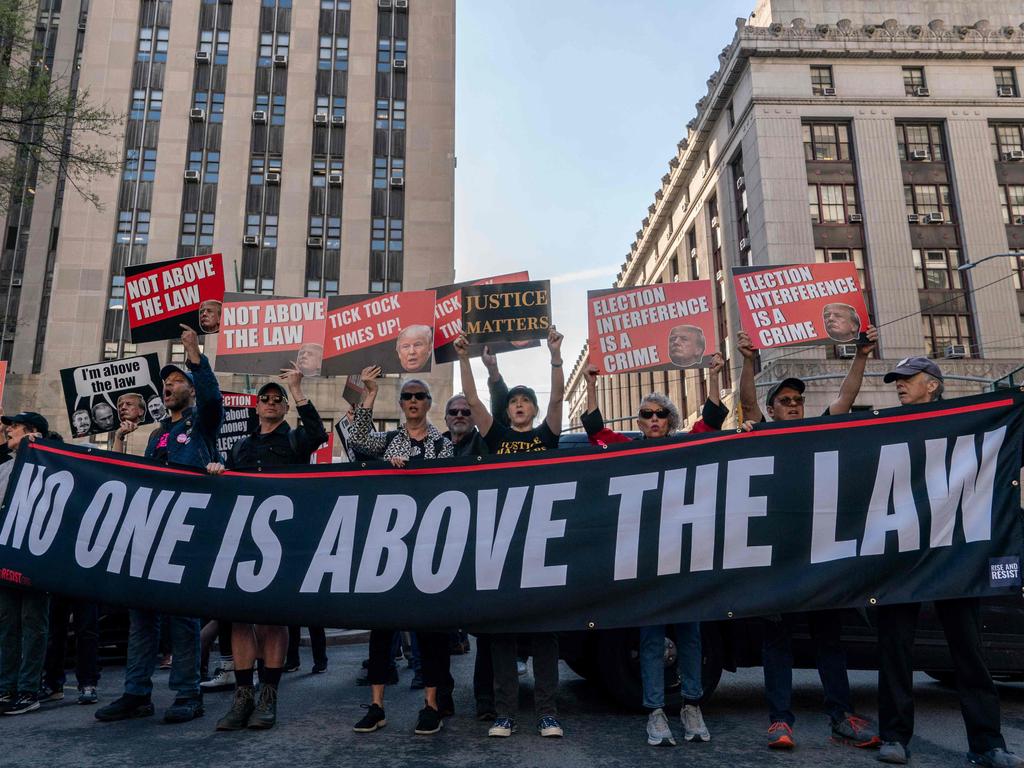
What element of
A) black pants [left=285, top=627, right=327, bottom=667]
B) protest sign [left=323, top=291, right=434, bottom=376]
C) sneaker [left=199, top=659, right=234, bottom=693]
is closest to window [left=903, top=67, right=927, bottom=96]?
protest sign [left=323, top=291, right=434, bottom=376]

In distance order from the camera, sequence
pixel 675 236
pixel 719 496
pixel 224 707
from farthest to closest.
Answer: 1. pixel 675 236
2. pixel 224 707
3. pixel 719 496

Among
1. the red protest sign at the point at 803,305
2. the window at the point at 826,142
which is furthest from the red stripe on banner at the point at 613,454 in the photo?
the window at the point at 826,142

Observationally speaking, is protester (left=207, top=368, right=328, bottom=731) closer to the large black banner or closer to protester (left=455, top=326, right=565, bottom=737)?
the large black banner

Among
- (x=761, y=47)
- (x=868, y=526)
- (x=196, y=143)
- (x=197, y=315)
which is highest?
(x=761, y=47)

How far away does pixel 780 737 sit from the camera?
178 inches

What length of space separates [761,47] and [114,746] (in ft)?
151

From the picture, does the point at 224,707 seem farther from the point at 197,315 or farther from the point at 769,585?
the point at 769,585

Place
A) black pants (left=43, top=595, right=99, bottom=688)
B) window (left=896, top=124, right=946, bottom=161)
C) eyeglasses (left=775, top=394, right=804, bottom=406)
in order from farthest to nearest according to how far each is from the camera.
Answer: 1. window (left=896, top=124, right=946, bottom=161)
2. black pants (left=43, top=595, right=99, bottom=688)
3. eyeglasses (left=775, top=394, right=804, bottom=406)

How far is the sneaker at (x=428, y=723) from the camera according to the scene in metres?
4.88

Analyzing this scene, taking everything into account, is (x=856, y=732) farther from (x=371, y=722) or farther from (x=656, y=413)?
(x=371, y=722)

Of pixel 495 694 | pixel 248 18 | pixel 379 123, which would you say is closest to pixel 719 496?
pixel 495 694

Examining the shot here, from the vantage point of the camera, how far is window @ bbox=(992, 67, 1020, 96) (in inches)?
1688

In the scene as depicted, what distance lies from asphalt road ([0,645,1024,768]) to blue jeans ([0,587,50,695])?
32 cm

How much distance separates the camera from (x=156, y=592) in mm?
5305
